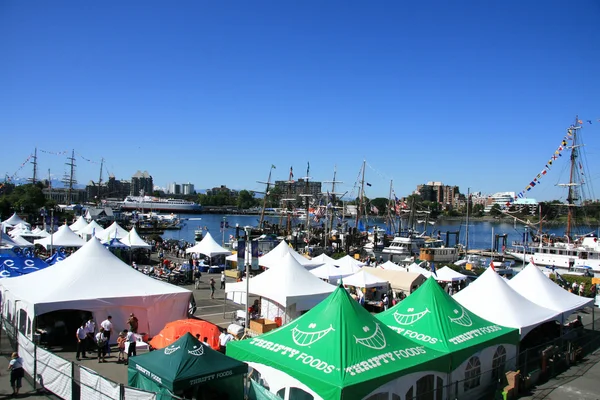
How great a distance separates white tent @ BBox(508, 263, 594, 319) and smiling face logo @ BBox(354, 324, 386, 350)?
9.85 meters

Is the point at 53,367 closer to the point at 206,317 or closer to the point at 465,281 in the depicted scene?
the point at 206,317

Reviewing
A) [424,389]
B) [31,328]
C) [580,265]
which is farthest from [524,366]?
[580,265]

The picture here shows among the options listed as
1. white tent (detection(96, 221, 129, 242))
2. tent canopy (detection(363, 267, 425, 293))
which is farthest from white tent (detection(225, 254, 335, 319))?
white tent (detection(96, 221, 129, 242))

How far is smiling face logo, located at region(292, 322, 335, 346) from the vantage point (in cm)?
915

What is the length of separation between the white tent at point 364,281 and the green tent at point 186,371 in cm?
1349

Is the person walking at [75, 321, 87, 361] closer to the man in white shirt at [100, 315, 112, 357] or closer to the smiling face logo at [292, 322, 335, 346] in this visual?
the man in white shirt at [100, 315, 112, 357]

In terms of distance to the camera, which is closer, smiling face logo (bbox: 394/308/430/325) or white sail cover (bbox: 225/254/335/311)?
smiling face logo (bbox: 394/308/430/325)

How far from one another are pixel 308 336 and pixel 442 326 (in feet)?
12.2

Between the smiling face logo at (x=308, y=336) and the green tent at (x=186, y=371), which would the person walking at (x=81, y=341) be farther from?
the smiling face logo at (x=308, y=336)

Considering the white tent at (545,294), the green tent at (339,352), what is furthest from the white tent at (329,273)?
the green tent at (339,352)

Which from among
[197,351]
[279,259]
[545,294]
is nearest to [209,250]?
[279,259]

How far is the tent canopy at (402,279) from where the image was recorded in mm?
22391

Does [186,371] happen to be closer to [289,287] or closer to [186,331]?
[186,331]

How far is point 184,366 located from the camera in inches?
327
